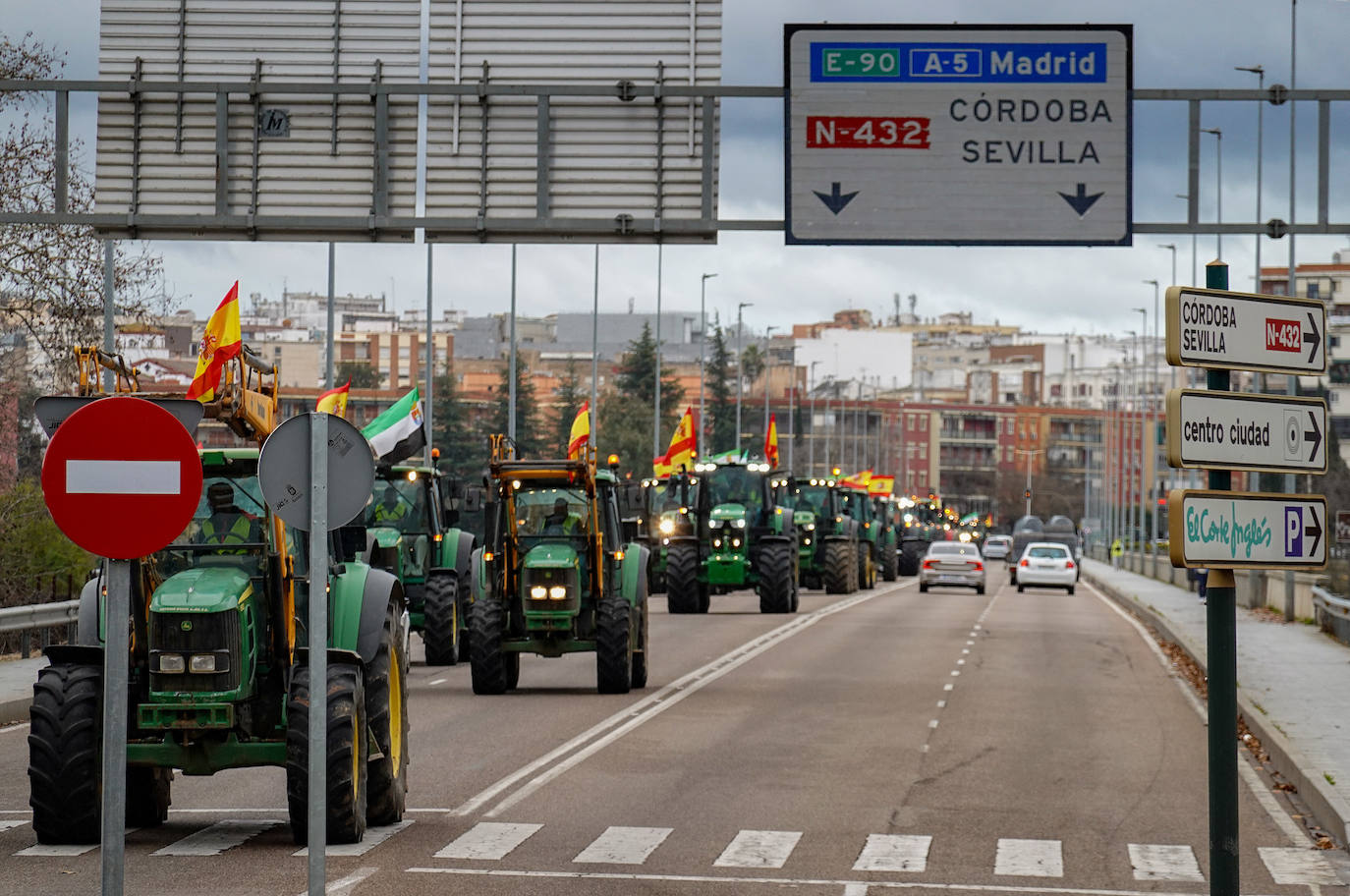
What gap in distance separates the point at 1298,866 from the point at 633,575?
1187 cm

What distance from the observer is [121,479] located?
785 centimetres

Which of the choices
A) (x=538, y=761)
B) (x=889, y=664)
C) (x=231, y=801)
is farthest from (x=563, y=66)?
(x=889, y=664)

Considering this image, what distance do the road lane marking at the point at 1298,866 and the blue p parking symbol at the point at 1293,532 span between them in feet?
12.1

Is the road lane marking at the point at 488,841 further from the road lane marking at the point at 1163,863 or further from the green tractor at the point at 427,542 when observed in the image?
the green tractor at the point at 427,542

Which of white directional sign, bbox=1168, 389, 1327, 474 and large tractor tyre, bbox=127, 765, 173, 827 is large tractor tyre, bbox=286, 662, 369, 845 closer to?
large tractor tyre, bbox=127, 765, 173, 827

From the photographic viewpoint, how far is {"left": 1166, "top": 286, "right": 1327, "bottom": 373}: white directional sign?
9.10 meters

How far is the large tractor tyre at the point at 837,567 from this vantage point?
5484 centimetres

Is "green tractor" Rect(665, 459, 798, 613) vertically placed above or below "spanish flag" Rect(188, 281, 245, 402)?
below

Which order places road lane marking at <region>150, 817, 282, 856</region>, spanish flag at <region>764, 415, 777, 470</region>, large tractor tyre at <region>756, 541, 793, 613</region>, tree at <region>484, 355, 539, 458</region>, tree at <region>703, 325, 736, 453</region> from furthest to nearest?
1. tree at <region>703, 325, 736, 453</region>
2. tree at <region>484, 355, 539, 458</region>
3. spanish flag at <region>764, 415, 777, 470</region>
4. large tractor tyre at <region>756, 541, 793, 613</region>
5. road lane marking at <region>150, 817, 282, 856</region>

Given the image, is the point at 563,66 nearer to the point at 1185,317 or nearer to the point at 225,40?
the point at 225,40

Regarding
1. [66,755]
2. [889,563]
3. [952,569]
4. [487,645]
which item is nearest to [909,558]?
[889,563]

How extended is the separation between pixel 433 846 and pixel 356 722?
34.7 inches

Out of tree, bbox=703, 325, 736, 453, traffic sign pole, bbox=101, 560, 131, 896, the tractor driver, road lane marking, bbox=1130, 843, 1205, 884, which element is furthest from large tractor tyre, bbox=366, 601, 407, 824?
tree, bbox=703, 325, 736, 453

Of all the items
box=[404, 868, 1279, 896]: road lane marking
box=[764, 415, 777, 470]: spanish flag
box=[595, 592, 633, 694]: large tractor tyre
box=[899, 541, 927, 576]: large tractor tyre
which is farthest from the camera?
box=[899, 541, 927, 576]: large tractor tyre
